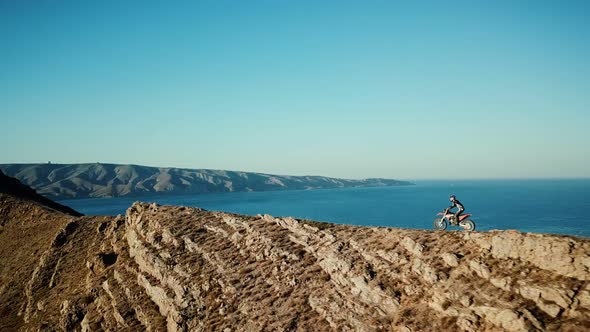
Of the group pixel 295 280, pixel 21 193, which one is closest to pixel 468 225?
pixel 295 280

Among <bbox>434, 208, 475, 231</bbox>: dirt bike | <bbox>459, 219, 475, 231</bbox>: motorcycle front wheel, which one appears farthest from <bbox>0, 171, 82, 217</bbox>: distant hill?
<bbox>459, 219, 475, 231</bbox>: motorcycle front wheel

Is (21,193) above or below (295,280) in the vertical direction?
above

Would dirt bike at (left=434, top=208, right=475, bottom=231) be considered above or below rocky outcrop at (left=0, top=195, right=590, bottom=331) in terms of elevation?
above

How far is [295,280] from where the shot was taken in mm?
25906

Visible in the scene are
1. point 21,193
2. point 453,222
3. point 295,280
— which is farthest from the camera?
point 21,193

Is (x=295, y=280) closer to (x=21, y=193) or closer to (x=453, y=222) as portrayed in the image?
(x=453, y=222)

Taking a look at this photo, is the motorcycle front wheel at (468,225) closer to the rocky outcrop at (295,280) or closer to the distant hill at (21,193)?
the rocky outcrop at (295,280)

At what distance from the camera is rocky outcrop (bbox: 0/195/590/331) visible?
1786 centimetres

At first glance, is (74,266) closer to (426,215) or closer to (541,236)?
(541,236)

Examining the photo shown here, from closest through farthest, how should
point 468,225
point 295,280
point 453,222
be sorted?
point 295,280, point 468,225, point 453,222

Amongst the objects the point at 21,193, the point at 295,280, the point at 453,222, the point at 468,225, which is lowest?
the point at 295,280

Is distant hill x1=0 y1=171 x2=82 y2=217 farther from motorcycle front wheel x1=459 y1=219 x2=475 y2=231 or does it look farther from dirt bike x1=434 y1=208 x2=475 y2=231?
motorcycle front wheel x1=459 y1=219 x2=475 y2=231

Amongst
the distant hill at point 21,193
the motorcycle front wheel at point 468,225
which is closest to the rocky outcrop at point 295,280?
the motorcycle front wheel at point 468,225

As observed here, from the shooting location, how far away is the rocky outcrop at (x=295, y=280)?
17859mm
